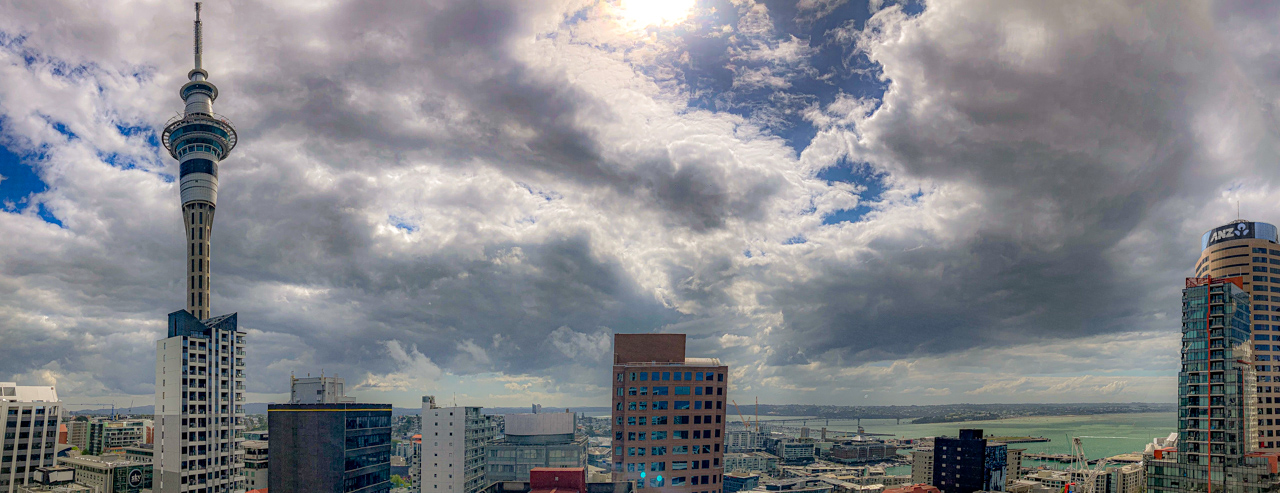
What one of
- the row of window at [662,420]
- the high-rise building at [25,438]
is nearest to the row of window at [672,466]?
the row of window at [662,420]

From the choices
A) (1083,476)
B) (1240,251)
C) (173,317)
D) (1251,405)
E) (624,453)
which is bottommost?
(1083,476)

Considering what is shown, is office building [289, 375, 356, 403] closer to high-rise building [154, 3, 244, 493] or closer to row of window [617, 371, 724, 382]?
high-rise building [154, 3, 244, 493]

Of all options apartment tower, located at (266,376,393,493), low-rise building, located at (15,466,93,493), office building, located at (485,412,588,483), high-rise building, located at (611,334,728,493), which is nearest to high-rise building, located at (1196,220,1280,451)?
high-rise building, located at (611,334,728,493)

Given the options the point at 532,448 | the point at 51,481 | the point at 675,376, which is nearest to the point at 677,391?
the point at 675,376

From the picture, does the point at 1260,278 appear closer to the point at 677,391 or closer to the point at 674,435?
the point at 677,391

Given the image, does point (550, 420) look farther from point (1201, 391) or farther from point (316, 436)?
point (1201, 391)

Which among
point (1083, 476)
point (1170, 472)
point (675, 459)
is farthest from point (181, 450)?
point (1083, 476)

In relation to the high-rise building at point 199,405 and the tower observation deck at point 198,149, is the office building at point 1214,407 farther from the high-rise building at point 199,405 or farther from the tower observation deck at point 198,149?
the tower observation deck at point 198,149
